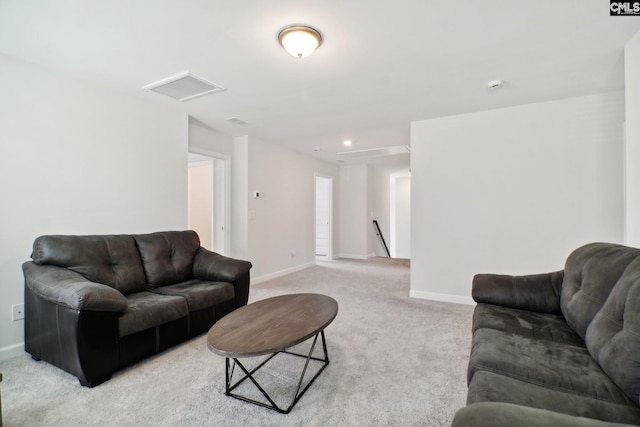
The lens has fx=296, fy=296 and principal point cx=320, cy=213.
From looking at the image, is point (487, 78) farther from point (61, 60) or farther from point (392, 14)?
point (61, 60)

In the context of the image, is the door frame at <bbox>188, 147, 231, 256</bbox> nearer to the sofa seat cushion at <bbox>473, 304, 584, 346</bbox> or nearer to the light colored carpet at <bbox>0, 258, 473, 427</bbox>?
the light colored carpet at <bbox>0, 258, 473, 427</bbox>

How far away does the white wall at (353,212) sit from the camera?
7211 millimetres

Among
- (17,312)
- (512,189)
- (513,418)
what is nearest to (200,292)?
(17,312)

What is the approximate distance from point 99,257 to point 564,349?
3.27 meters

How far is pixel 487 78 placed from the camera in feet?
8.91

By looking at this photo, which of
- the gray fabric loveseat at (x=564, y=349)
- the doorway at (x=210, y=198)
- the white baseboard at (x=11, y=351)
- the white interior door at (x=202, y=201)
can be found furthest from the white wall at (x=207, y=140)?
the gray fabric loveseat at (x=564, y=349)

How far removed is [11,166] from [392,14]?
3.07 m

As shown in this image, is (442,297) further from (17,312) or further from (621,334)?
(17,312)

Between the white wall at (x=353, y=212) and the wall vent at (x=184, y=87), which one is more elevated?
the wall vent at (x=184, y=87)

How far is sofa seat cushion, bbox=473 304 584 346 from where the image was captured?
5.26 ft

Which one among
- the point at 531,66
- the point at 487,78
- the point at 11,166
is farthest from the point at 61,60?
the point at 531,66

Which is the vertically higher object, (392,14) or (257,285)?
(392,14)

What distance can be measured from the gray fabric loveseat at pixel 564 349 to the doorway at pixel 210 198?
3.74 meters

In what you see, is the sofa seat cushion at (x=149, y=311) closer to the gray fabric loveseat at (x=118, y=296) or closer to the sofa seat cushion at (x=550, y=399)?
the gray fabric loveseat at (x=118, y=296)
